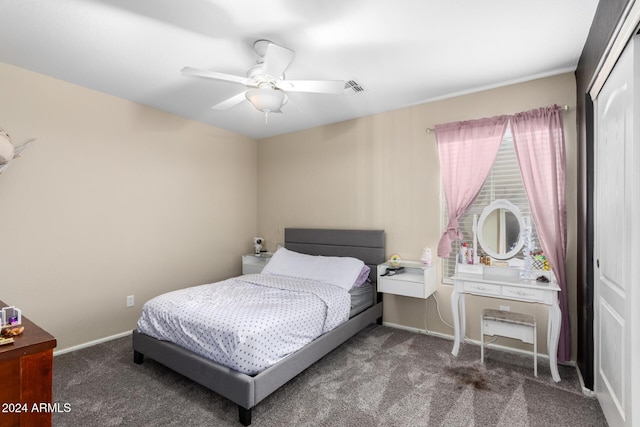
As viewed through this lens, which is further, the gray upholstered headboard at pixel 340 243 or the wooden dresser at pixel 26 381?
the gray upholstered headboard at pixel 340 243

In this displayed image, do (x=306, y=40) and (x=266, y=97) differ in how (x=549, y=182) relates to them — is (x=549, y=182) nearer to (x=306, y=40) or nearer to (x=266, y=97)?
(x=306, y=40)

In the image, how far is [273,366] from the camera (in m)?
2.12

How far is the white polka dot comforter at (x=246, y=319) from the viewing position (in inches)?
81.4

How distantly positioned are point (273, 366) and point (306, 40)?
2308 mm

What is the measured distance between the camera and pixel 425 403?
217 centimetres

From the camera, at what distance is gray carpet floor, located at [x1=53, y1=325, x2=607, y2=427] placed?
2.01m

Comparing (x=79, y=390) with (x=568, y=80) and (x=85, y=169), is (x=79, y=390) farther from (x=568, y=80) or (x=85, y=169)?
(x=568, y=80)

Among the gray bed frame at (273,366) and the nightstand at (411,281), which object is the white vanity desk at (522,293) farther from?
the gray bed frame at (273,366)

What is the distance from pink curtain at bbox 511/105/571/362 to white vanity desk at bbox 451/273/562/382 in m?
0.27

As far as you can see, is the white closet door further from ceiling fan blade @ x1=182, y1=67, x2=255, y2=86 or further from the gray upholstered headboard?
ceiling fan blade @ x1=182, y1=67, x2=255, y2=86

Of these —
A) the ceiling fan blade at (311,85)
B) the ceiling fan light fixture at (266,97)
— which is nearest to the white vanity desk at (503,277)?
the ceiling fan blade at (311,85)

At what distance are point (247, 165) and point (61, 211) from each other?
241 cm

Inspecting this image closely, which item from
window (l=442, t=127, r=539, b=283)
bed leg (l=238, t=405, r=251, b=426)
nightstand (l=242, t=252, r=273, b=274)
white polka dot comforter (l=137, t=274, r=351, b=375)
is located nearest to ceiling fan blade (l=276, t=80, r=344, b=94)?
white polka dot comforter (l=137, t=274, r=351, b=375)

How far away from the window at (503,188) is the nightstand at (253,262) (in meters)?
2.58
